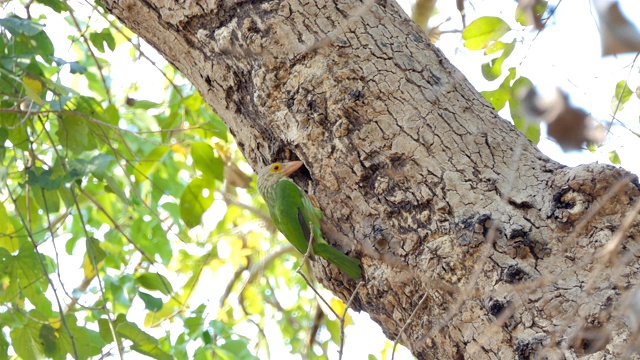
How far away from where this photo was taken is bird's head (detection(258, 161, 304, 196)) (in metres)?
2.29

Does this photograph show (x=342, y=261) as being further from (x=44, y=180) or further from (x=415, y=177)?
(x=44, y=180)

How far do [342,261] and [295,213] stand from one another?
2.15 ft

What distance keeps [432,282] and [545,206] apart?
33 centimetres

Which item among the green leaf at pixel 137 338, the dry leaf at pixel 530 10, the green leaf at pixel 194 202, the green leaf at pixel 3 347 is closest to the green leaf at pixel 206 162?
the green leaf at pixel 194 202

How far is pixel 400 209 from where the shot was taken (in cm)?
192

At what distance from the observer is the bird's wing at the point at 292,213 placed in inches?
104

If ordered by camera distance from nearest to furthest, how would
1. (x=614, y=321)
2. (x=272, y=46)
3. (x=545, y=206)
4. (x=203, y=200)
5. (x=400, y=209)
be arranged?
1. (x=614, y=321)
2. (x=545, y=206)
3. (x=400, y=209)
4. (x=272, y=46)
5. (x=203, y=200)

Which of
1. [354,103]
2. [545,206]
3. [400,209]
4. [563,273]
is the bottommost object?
[563,273]

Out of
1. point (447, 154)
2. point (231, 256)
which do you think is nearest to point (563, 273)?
point (447, 154)

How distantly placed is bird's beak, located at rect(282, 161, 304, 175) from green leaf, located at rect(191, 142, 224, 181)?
2.22 ft

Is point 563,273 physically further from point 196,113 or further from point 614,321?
point 196,113

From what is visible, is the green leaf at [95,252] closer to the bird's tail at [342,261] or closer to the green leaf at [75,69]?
the green leaf at [75,69]

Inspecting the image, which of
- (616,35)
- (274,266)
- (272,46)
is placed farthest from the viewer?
(274,266)

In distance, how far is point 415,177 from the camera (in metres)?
1.93
